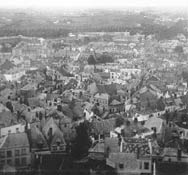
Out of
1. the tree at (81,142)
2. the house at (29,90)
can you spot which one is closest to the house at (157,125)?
the tree at (81,142)

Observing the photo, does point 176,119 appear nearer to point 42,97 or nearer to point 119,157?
point 119,157

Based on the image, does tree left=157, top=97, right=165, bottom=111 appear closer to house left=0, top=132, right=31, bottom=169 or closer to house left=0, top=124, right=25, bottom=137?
house left=0, top=124, right=25, bottom=137

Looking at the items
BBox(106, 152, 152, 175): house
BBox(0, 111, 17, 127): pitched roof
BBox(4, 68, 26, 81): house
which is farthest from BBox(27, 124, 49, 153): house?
BBox(4, 68, 26, 81): house

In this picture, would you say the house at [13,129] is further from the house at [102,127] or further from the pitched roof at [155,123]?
the pitched roof at [155,123]

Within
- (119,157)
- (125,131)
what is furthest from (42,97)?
(119,157)

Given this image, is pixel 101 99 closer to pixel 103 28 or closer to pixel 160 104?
pixel 160 104

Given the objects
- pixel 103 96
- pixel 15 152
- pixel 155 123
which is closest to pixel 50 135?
pixel 15 152
